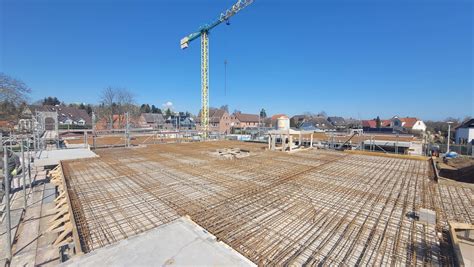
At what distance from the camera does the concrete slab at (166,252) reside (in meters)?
2.22

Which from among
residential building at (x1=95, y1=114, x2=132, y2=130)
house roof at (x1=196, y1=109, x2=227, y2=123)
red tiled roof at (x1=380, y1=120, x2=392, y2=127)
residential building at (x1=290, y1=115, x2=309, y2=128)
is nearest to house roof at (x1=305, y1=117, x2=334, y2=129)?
residential building at (x1=290, y1=115, x2=309, y2=128)

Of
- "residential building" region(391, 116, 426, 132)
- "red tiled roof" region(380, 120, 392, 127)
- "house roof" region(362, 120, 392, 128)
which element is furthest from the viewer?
"house roof" region(362, 120, 392, 128)

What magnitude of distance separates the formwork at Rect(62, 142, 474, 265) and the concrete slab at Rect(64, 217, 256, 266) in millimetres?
386

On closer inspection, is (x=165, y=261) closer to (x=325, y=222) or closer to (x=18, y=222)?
(x=325, y=222)

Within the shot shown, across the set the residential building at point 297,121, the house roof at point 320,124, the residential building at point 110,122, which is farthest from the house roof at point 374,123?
the residential building at point 110,122

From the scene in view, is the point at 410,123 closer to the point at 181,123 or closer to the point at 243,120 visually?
the point at 243,120

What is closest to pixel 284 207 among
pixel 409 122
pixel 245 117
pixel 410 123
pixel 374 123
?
pixel 245 117

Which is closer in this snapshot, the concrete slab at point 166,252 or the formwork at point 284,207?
the concrete slab at point 166,252

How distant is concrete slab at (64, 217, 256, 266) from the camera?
222cm

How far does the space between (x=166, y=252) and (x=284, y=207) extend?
96.2 inches

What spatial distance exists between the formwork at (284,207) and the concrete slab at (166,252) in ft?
1.27

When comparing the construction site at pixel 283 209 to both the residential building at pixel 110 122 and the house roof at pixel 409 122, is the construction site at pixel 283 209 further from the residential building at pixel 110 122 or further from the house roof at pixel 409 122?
the house roof at pixel 409 122

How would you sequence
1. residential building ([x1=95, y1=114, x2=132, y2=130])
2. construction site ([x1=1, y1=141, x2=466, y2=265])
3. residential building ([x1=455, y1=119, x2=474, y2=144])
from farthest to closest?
residential building ([x1=95, y1=114, x2=132, y2=130]) → residential building ([x1=455, y1=119, x2=474, y2=144]) → construction site ([x1=1, y1=141, x2=466, y2=265])

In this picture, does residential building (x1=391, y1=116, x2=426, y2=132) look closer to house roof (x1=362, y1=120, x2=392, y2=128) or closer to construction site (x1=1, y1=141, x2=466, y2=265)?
house roof (x1=362, y1=120, x2=392, y2=128)
